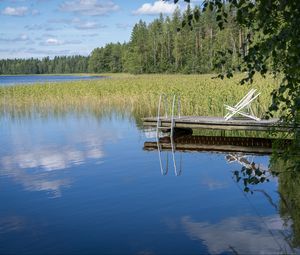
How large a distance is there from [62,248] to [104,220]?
1.40 metres

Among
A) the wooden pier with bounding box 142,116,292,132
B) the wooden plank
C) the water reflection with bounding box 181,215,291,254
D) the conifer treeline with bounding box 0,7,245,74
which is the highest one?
the conifer treeline with bounding box 0,7,245,74

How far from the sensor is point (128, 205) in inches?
386

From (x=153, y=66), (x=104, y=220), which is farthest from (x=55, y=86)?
(x=153, y=66)

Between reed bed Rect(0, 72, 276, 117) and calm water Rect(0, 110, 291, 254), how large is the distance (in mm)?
6096

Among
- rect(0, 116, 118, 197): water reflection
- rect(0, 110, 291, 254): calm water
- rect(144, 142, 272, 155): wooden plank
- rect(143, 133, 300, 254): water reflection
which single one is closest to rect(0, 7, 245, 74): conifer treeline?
rect(0, 116, 118, 197): water reflection

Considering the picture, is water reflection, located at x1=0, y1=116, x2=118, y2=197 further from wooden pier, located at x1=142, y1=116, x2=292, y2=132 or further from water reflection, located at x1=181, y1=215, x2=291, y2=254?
water reflection, located at x1=181, y1=215, x2=291, y2=254

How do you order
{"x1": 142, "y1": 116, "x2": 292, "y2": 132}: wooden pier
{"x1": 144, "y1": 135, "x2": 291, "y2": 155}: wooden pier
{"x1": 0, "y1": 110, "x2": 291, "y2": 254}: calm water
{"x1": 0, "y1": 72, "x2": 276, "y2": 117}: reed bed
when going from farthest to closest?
{"x1": 0, "y1": 72, "x2": 276, "y2": 117}: reed bed < {"x1": 142, "y1": 116, "x2": 292, "y2": 132}: wooden pier < {"x1": 144, "y1": 135, "x2": 291, "y2": 155}: wooden pier < {"x1": 0, "y1": 110, "x2": 291, "y2": 254}: calm water

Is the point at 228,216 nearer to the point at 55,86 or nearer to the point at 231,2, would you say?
the point at 231,2

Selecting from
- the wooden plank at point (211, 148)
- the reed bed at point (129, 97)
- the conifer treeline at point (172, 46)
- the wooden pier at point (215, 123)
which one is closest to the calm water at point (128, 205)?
the wooden plank at point (211, 148)

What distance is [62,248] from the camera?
295 inches

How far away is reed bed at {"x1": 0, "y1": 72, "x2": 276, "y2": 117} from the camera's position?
21.8 metres

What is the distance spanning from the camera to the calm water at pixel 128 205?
7562 millimetres

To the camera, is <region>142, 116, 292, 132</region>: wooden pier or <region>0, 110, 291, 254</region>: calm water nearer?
<region>0, 110, 291, 254</region>: calm water

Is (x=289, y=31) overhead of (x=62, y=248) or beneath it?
overhead
